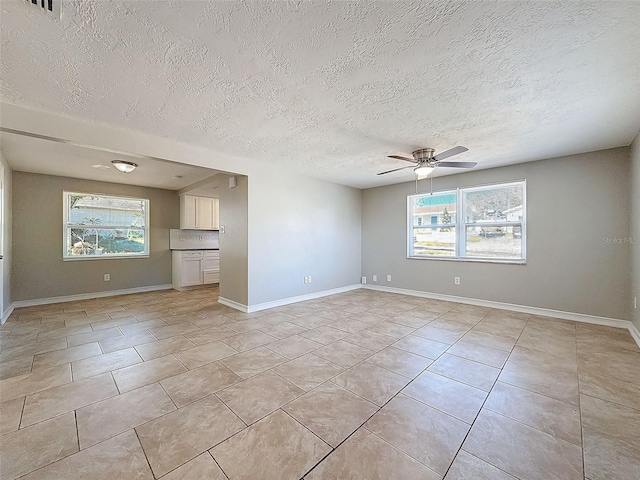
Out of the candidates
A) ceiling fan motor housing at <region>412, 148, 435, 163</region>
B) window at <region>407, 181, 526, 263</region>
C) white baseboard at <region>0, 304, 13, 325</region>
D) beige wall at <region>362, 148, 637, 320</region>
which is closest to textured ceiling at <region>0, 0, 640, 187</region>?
ceiling fan motor housing at <region>412, 148, 435, 163</region>

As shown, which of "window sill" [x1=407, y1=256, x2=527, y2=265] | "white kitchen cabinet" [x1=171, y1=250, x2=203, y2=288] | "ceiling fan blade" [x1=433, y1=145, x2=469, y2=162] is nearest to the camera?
"ceiling fan blade" [x1=433, y1=145, x2=469, y2=162]

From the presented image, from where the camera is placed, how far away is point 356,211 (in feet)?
20.6

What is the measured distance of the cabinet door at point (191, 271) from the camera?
6.22 metres

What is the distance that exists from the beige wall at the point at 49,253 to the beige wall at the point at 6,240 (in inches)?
14.7

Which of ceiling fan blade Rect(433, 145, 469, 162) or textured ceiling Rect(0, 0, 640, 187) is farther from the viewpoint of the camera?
ceiling fan blade Rect(433, 145, 469, 162)

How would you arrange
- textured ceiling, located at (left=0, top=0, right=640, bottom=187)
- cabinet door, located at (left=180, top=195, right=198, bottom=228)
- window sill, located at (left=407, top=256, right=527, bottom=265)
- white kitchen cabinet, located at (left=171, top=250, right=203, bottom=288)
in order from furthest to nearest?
cabinet door, located at (left=180, top=195, right=198, bottom=228), white kitchen cabinet, located at (left=171, top=250, right=203, bottom=288), window sill, located at (left=407, top=256, right=527, bottom=265), textured ceiling, located at (left=0, top=0, right=640, bottom=187)

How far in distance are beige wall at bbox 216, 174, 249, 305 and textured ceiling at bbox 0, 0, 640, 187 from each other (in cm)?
141

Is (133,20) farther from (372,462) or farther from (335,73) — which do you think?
(372,462)

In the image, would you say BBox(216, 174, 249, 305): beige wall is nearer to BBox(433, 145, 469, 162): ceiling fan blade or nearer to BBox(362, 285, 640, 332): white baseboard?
BBox(433, 145, 469, 162): ceiling fan blade

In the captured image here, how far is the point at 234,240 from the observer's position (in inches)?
180

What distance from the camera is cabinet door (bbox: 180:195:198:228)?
6.32m

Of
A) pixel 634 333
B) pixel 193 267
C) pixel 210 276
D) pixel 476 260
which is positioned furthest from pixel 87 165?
pixel 634 333

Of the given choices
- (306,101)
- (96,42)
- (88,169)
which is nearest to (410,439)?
(306,101)

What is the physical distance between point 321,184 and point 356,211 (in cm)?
126
